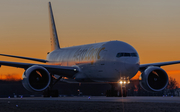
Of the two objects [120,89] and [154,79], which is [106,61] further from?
[154,79]

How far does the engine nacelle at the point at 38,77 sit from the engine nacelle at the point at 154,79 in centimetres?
808

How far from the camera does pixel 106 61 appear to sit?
31.5 m

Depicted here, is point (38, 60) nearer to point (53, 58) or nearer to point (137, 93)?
point (53, 58)

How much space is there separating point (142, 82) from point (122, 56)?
3.10 m

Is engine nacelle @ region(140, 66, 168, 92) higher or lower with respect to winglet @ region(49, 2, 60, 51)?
lower

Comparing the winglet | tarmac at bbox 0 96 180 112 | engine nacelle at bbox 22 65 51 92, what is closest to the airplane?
engine nacelle at bbox 22 65 51 92

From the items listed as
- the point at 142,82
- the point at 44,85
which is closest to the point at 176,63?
the point at 142,82

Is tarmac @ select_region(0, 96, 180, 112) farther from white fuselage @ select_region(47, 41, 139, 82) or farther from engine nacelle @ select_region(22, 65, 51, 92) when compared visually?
engine nacelle @ select_region(22, 65, 51, 92)

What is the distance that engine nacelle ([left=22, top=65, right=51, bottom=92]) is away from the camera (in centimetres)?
3120

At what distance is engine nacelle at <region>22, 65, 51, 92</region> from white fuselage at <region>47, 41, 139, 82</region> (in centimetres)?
429

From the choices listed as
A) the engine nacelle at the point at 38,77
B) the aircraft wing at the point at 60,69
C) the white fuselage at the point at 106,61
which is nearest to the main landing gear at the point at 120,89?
the white fuselage at the point at 106,61

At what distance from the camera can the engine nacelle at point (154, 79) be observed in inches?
1241

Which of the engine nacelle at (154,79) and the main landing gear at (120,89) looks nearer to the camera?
the main landing gear at (120,89)

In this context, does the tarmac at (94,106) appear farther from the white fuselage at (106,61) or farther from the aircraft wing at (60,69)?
the aircraft wing at (60,69)
